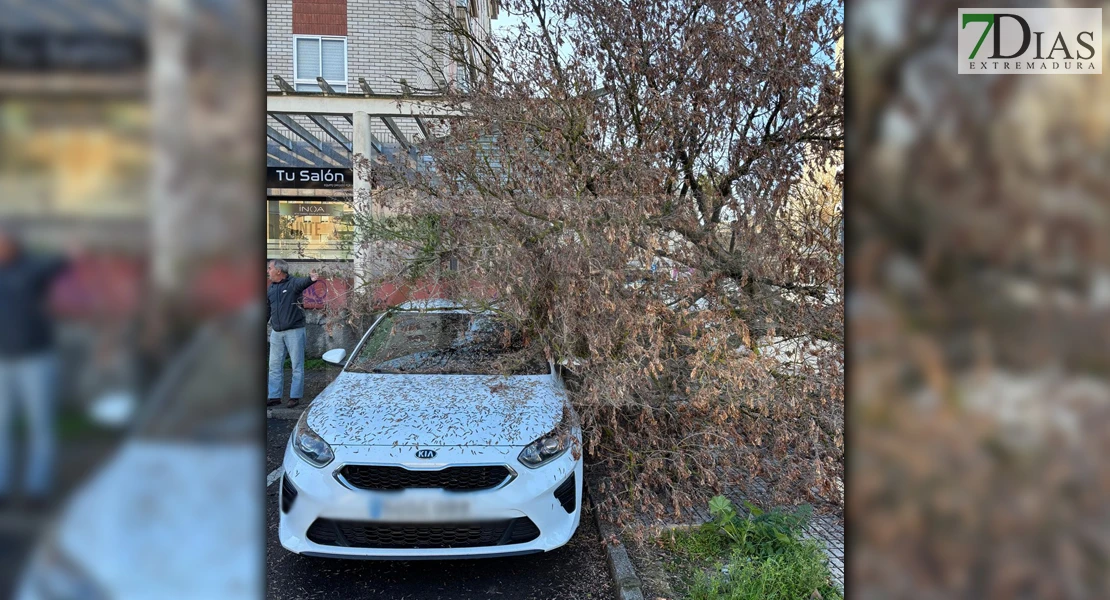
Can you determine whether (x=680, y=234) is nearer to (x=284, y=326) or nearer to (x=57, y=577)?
(x=57, y=577)

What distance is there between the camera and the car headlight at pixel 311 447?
311cm

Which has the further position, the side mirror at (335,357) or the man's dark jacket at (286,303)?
the man's dark jacket at (286,303)

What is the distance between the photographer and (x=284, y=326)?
6.91 m

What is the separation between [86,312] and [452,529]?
2.39m

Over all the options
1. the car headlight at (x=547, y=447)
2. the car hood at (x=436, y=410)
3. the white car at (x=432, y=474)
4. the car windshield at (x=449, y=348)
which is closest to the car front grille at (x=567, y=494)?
the white car at (x=432, y=474)

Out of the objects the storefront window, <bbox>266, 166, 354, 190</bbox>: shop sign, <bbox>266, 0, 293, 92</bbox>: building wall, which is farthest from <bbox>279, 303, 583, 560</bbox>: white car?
<bbox>266, 0, 293, 92</bbox>: building wall

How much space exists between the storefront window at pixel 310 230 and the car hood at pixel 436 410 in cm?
149

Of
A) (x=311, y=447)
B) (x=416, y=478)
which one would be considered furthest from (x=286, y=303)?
(x=416, y=478)

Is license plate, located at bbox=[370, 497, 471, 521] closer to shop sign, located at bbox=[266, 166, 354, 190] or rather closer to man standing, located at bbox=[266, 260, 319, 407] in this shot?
man standing, located at bbox=[266, 260, 319, 407]

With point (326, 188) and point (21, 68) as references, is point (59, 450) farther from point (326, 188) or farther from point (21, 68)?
point (326, 188)

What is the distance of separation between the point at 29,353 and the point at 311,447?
2.44 metres

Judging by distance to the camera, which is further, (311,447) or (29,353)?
(311,447)

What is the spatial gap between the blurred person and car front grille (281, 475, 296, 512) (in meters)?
2.28

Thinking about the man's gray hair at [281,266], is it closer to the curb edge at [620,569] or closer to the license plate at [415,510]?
the license plate at [415,510]
